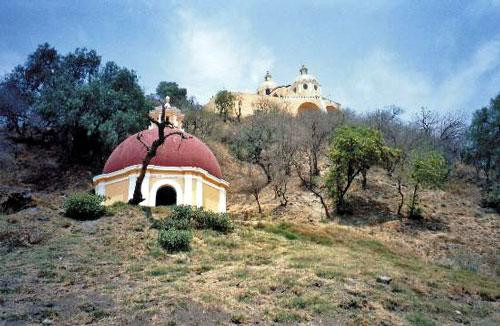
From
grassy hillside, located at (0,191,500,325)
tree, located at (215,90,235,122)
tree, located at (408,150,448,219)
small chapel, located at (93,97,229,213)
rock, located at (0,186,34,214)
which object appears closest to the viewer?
grassy hillside, located at (0,191,500,325)

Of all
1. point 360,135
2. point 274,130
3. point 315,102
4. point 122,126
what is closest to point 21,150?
point 122,126

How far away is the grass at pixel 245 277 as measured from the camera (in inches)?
491

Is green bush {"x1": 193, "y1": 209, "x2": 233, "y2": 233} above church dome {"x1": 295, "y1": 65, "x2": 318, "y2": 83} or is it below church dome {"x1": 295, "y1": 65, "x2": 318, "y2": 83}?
below

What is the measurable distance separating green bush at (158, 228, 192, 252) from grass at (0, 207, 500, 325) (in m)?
0.31

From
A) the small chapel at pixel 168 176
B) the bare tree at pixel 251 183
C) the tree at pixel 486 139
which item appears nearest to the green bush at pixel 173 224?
the small chapel at pixel 168 176

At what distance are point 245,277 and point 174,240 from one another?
3821mm

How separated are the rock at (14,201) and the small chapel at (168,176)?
3254 millimetres

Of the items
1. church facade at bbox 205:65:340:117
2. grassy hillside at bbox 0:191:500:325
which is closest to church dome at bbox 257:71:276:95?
church facade at bbox 205:65:340:117

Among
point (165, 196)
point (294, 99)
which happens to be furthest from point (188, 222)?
point (294, 99)

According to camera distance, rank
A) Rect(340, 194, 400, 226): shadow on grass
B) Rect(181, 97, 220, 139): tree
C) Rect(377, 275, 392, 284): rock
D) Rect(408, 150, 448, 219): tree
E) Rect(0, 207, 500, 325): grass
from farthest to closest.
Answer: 1. Rect(181, 97, 220, 139): tree
2. Rect(340, 194, 400, 226): shadow on grass
3. Rect(408, 150, 448, 219): tree
4. Rect(377, 275, 392, 284): rock
5. Rect(0, 207, 500, 325): grass

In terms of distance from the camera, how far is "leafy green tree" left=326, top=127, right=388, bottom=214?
2975 centimetres

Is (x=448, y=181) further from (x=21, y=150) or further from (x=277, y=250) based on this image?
(x=21, y=150)

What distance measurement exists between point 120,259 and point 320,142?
2386cm

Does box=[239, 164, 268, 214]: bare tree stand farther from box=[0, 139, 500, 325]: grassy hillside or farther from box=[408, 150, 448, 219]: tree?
box=[0, 139, 500, 325]: grassy hillside
